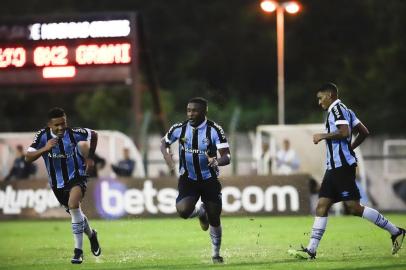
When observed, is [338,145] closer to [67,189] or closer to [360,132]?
[360,132]

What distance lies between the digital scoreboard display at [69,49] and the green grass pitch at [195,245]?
17.6ft

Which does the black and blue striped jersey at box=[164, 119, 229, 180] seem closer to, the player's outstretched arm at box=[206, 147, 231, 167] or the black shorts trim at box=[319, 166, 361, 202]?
the player's outstretched arm at box=[206, 147, 231, 167]

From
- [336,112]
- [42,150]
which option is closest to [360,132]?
[336,112]

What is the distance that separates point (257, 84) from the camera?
60.9 m

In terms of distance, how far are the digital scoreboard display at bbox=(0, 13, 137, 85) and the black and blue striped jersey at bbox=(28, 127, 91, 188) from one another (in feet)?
43.4

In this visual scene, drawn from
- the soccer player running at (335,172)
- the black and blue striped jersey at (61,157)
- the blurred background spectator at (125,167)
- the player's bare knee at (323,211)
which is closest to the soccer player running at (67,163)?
the black and blue striped jersey at (61,157)

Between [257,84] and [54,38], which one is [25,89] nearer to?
[54,38]

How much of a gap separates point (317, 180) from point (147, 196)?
459 centimetres

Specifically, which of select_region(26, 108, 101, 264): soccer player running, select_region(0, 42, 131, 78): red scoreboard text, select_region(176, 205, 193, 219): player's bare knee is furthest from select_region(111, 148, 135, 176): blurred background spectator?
select_region(176, 205, 193, 219): player's bare knee

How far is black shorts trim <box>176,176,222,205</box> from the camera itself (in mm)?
13148

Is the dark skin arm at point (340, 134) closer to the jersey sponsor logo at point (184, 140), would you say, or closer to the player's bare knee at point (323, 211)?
the player's bare knee at point (323, 211)

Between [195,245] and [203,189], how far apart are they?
9.63ft

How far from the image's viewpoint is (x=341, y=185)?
42.2ft

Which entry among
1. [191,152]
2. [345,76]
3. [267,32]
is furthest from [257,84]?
[191,152]
